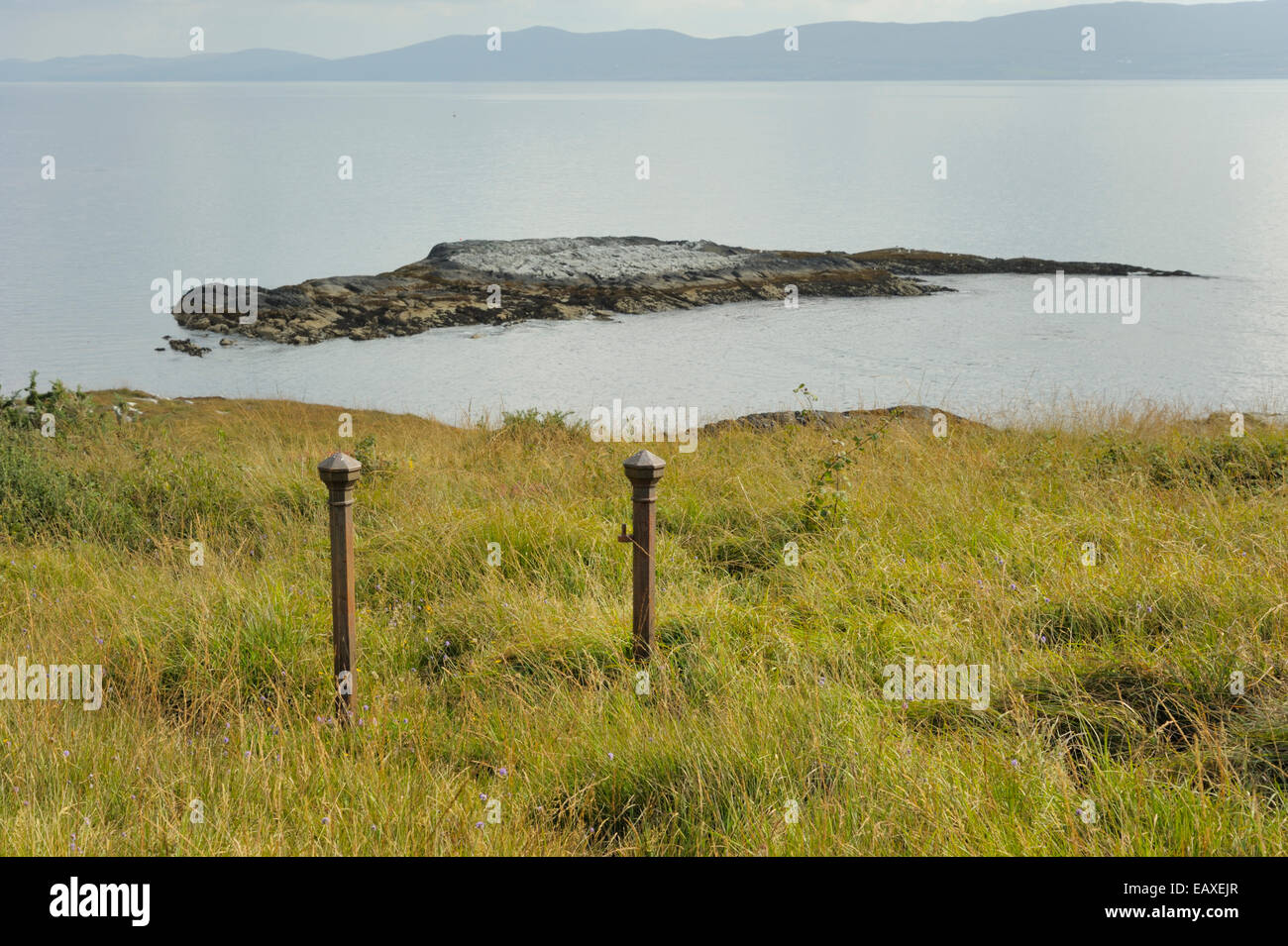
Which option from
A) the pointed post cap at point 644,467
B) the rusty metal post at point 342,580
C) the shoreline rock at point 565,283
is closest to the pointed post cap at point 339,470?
the rusty metal post at point 342,580

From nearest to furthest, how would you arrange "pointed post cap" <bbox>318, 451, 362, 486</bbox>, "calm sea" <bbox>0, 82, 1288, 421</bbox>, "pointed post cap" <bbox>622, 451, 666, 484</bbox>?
"pointed post cap" <bbox>318, 451, 362, 486</bbox> < "pointed post cap" <bbox>622, 451, 666, 484</bbox> < "calm sea" <bbox>0, 82, 1288, 421</bbox>

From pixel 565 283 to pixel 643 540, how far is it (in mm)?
33107

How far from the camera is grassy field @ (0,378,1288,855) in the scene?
11.6ft

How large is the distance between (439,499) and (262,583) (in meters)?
2.50

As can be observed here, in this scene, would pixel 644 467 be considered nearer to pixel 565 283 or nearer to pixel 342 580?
pixel 342 580

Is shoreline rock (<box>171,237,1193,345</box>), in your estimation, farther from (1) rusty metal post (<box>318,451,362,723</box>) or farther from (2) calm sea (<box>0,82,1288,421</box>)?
(1) rusty metal post (<box>318,451,362,723</box>)

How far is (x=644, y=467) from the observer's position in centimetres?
478

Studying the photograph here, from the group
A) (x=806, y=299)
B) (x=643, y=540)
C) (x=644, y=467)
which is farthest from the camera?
(x=806, y=299)

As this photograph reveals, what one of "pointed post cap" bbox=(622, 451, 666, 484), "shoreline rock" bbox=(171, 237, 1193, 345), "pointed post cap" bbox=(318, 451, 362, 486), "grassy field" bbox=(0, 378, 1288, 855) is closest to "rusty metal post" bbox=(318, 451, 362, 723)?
"pointed post cap" bbox=(318, 451, 362, 486)

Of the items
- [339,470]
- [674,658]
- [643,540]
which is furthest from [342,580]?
[674,658]

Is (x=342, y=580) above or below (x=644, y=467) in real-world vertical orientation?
below

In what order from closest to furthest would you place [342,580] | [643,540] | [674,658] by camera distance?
[342,580]
[643,540]
[674,658]

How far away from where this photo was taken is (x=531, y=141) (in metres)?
113
